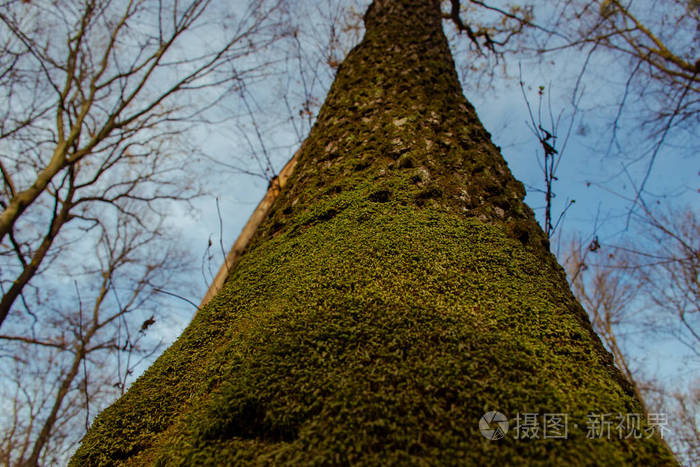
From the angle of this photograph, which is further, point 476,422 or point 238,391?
point 238,391

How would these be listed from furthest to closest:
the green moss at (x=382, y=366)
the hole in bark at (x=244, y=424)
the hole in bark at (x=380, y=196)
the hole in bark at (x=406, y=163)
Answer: the hole in bark at (x=406, y=163), the hole in bark at (x=380, y=196), the hole in bark at (x=244, y=424), the green moss at (x=382, y=366)

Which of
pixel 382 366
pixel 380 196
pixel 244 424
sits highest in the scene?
pixel 380 196

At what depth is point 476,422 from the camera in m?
0.63

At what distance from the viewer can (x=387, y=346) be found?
0.79 metres

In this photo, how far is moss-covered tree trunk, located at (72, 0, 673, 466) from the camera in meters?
0.64

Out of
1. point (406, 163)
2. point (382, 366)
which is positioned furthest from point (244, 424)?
point (406, 163)

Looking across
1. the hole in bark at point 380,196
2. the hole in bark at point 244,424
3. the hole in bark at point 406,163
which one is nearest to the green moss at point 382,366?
the hole in bark at point 244,424

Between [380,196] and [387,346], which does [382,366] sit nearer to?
[387,346]

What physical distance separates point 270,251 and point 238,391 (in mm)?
711

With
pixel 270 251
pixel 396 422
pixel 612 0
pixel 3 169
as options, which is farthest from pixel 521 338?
pixel 3 169

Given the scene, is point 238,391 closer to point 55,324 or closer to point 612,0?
point 612,0

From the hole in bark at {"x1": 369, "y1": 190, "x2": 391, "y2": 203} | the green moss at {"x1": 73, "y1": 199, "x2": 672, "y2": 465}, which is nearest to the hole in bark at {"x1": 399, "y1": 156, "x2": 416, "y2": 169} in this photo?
the hole in bark at {"x1": 369, "y1": 190, "x2": 391, "y2": 203}

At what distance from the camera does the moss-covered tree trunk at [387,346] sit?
2.10 ft

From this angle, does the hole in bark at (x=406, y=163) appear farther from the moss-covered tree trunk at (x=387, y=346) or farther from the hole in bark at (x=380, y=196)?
the hole in bark at (x=380, y=196)
